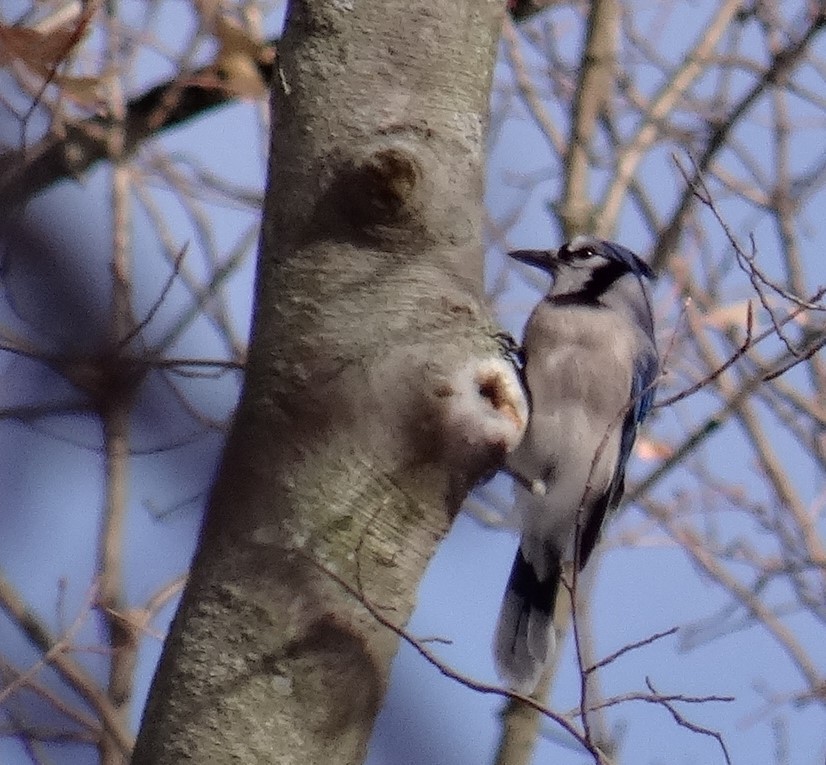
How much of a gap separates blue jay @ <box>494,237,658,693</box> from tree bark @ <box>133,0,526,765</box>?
4.28ft

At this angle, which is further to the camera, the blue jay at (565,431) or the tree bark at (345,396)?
the blue jay at (565,431)

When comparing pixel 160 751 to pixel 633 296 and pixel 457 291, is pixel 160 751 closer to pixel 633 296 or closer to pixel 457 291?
pixel 457 291

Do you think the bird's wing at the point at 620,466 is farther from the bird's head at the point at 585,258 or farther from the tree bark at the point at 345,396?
the tree bark at the point at 345,396

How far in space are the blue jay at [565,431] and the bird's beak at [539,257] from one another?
82 mm

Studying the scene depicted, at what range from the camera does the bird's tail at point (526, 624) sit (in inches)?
116

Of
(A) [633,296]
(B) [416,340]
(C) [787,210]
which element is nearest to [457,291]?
(B) [416,340]

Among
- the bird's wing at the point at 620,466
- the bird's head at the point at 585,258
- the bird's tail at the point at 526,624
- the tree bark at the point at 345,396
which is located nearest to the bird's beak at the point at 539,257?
the bird's head at the point at 585,258

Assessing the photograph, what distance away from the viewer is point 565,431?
2881 mm

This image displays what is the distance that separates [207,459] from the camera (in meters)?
0.65

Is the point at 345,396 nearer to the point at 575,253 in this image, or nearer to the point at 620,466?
the point at 620,466

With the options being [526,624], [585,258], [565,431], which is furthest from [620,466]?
[585,258]

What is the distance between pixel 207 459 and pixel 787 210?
14.9ft

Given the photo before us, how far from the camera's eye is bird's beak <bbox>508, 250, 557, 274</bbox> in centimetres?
330

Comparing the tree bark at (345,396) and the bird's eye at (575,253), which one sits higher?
the bird's eye at (575,253)
